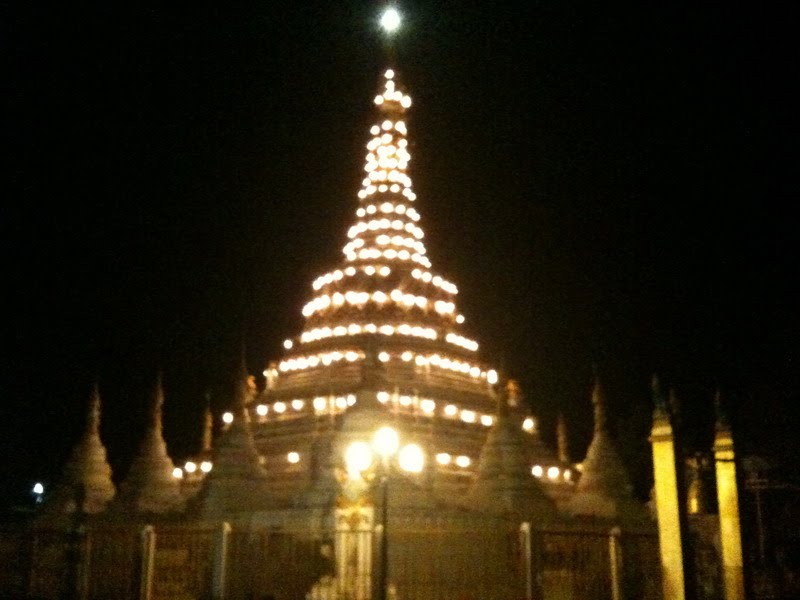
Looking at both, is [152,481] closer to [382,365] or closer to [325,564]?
[382,365]

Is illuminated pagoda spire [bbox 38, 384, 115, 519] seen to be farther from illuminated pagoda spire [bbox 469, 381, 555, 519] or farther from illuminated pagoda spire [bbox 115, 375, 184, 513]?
illuminated pagoda spire [bbox 469, 381, 555, 519]

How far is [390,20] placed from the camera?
53688mm

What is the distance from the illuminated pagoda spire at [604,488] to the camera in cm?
3400

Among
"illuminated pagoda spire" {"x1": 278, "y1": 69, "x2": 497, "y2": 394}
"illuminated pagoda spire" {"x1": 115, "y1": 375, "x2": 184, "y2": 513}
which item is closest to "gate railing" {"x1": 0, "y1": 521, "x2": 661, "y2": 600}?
"illuminated pagoda spire" {"x1": 115, "y1": 375, "x2": 184, "y2": 513}

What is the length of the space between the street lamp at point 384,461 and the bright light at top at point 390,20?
2895 cm

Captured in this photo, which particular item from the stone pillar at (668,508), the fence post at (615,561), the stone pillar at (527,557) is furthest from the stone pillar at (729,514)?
the stone pillar at (527,557)

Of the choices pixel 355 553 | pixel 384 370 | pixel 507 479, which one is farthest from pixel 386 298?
pixel 355 553

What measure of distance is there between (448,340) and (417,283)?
11.4ft

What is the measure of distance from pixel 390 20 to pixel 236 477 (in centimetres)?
3186

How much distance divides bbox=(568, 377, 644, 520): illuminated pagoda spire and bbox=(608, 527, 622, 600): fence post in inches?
547

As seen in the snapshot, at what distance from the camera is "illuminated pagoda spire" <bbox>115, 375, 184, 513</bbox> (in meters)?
35.3

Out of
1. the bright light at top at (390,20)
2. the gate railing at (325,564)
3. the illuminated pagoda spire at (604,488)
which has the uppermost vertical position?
the bright light at top at (390,20)

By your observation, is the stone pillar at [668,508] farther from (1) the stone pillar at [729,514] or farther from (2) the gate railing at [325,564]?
(1) the stone pillar at [729,514]

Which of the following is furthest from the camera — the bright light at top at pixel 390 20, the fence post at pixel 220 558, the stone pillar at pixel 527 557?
the bright light at top at pixel 390 20
